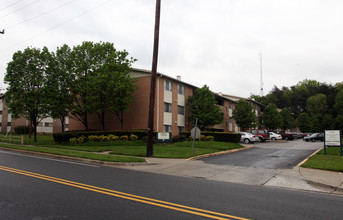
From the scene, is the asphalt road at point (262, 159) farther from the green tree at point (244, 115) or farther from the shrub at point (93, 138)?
the green tree at point (244, 115)

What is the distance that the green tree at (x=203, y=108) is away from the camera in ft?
108

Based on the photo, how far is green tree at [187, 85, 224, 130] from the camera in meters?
33.0

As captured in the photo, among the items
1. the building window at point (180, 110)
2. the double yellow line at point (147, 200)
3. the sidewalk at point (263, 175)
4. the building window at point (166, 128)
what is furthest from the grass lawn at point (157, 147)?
the building window at point (180, 110)

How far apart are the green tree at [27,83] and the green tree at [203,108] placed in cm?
1779

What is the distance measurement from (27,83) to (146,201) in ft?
79.7

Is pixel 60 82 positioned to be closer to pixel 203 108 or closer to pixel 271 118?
pixel 203 108

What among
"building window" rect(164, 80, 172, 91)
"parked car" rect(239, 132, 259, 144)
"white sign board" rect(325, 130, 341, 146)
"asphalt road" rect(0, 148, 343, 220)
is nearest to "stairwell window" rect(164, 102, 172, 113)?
"building window" rect(164, 80, 172, 91)

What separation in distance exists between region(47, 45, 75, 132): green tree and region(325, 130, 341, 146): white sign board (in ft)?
78.3

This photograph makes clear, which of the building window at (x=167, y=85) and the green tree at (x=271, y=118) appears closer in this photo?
the building window at (x=167, y=85)

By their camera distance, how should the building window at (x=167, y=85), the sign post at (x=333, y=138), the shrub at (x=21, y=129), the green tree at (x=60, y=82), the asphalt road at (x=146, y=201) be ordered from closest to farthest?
the asphalt road at (x=146, y=201) < the sign post at (x=333, y=138) < the green tree at (x=60, y=82) < the building window at (x=167, y=85) < the shrub at (x=21, y=129)

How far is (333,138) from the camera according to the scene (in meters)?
14.7

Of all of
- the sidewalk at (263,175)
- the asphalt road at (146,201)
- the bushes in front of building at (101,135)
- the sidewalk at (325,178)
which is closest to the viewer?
the asphalt road at (146,201)

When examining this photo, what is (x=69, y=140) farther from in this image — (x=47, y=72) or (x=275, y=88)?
(x=275, y=88)

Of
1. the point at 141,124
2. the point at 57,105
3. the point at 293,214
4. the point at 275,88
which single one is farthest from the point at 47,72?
the point at 275,88
